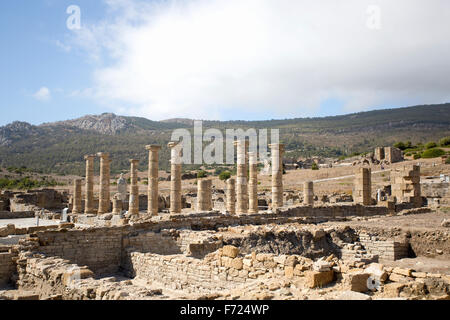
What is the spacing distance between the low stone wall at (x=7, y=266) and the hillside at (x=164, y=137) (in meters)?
65.2

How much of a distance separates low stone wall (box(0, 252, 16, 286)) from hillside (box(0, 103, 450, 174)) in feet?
214

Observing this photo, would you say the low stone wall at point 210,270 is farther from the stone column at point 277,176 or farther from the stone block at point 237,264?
the stone column at point 277,176

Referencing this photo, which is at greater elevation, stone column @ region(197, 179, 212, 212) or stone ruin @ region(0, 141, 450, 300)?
stone column @ region(197, 179, 212, 212)

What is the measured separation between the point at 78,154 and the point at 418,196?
75539 millimetres

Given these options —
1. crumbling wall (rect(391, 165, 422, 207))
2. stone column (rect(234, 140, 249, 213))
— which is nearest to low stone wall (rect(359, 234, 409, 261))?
stone column (rect(234, 140, 249, 213))

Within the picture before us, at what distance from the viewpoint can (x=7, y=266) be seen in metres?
9.95

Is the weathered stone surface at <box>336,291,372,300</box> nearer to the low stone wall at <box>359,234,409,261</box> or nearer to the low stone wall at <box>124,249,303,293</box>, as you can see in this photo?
the low stone wall at <box>124,249,303,293</box>

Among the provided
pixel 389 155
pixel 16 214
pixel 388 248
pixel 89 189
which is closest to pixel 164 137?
pixel 389 155

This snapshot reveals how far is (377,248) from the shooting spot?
12.5 m

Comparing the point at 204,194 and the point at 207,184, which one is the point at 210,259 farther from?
the point at 204,194

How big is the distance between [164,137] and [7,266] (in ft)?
309

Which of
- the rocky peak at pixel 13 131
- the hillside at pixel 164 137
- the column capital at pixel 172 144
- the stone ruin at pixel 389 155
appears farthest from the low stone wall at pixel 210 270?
the rocky peak at pixel 13 131

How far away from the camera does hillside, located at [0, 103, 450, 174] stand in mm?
84500
